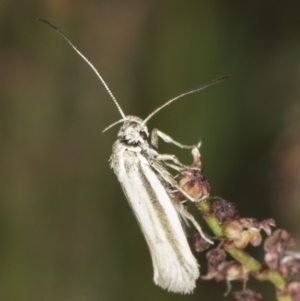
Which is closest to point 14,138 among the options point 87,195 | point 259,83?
point 87,195

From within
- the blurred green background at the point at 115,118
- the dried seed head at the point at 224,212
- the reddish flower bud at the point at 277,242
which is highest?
the blurred green background at the point at 115,118

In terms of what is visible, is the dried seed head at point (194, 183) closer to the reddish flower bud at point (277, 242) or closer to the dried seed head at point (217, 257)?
the dried seed head at point (217, 257)

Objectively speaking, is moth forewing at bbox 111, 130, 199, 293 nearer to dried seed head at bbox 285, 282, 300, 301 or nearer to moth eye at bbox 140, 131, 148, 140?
moth eye at bbox 140, 131, 148, 140

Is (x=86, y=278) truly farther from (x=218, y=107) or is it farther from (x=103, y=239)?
(x=218, y=107)

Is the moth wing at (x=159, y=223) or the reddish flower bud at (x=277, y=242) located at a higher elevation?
the moth wing at (x=159, y=223)

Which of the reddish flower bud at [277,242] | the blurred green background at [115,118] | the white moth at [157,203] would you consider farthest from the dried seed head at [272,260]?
the blurred green background at [115,118]

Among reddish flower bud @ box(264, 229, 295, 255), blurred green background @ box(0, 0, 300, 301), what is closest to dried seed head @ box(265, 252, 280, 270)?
reddish flower bud @ box(264, 229, 295, 255)

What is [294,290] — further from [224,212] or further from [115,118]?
[115,118]
